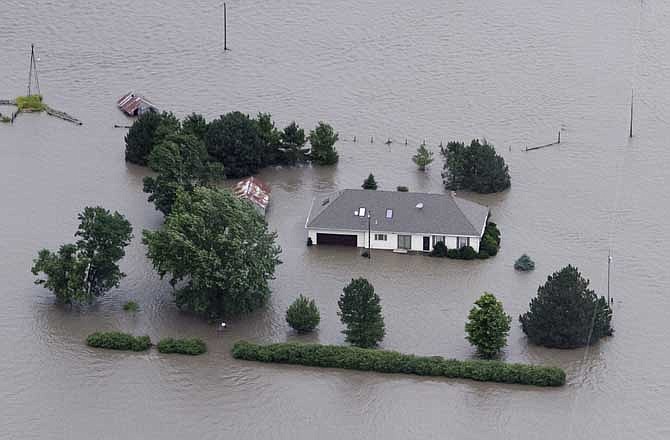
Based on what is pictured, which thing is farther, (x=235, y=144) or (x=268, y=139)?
(x=268, y=139)

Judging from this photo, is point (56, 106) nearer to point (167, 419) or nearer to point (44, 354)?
point (44, 354)

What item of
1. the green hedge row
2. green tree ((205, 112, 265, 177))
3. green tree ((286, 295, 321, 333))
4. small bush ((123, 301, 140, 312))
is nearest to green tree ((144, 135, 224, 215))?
green tree ((205, 112, 265, 177))

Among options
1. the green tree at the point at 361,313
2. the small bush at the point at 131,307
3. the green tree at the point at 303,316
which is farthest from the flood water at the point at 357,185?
the green tree at the point at 361,313

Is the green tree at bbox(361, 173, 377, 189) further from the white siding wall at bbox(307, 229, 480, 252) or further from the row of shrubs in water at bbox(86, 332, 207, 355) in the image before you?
the row of shrubs in water at bbox(86, 332, 207, 355)

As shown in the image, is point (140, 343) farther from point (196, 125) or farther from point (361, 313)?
point (196, 125)

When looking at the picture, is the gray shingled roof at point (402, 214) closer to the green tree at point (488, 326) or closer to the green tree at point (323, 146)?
the green tree at point (323, 146)

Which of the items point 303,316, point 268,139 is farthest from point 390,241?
point 268,139
